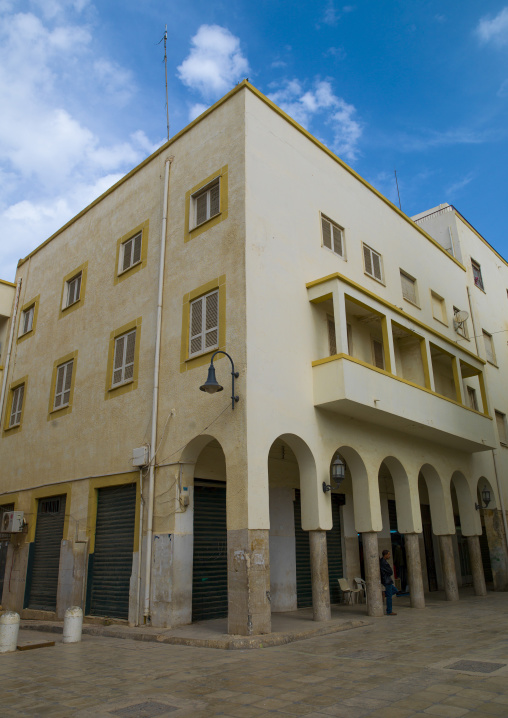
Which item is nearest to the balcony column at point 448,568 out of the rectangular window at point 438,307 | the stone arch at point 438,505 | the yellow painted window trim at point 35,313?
the stone arch at point 438,505

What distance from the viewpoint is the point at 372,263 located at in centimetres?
1712

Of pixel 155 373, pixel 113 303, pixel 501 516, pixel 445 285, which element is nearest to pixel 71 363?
pixel 113 303

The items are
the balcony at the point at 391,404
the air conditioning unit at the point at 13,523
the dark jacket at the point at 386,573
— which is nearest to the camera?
the balcony at the point at 391,404

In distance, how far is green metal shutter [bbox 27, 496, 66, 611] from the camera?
51.5 ft

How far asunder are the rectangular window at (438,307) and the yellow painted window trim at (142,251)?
10595 millimetres

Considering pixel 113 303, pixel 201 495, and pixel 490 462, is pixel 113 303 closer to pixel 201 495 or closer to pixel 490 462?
pixel 201 495

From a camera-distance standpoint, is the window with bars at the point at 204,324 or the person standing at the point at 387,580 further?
the person standing at the point at 387,580

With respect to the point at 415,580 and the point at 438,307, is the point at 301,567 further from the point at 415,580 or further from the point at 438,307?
the point at 438,307

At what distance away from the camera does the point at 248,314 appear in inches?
462

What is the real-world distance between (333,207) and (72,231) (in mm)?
9453

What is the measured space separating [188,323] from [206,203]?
10.5ft

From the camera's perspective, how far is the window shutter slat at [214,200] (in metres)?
13.8

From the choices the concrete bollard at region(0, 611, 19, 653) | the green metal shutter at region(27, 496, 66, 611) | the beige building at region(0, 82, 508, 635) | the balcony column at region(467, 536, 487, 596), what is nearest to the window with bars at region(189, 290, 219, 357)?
the beige building at region(0, 82, 508, 635)

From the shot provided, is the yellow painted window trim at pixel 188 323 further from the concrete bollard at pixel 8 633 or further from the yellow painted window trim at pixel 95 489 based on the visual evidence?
the concrete bollard at pixel 8 633
